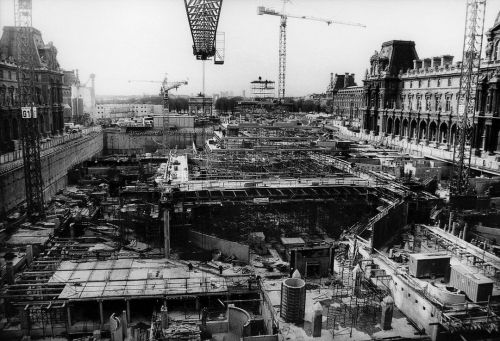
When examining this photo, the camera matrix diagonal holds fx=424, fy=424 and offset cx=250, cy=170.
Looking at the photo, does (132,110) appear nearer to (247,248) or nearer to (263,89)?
(263,89)

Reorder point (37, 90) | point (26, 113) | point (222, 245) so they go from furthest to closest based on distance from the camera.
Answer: point (37, 90) → point (26, 113) → point (222, 245)

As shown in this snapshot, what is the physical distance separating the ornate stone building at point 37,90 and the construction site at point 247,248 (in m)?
6.64

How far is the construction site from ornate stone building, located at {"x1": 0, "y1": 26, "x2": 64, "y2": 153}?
664 cm

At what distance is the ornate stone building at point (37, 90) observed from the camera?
51.2 m

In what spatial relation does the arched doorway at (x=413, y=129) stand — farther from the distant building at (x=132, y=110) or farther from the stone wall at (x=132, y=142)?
the distant building at (x=132, y=110)

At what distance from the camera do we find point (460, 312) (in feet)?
58.9

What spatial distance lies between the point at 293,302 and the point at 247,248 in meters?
8.84

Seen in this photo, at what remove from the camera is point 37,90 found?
65750 millimetres

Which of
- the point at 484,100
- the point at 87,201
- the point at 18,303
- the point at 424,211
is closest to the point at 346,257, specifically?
the point at 424,211

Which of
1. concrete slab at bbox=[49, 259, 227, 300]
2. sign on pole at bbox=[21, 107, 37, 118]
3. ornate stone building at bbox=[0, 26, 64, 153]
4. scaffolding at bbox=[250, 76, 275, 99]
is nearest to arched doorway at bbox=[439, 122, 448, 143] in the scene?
scaffolding at bbox=[250, 76, 275, 99]

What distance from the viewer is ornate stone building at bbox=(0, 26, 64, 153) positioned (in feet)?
168

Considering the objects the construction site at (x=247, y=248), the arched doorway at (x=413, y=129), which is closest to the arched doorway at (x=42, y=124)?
the construction site at (x=247, y=248)

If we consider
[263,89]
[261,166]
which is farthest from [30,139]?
[263,89]

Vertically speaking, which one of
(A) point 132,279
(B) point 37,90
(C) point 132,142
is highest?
(B) point 37,90
